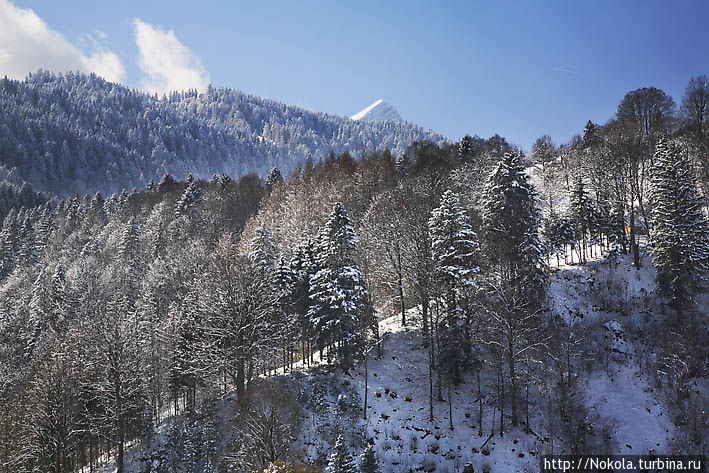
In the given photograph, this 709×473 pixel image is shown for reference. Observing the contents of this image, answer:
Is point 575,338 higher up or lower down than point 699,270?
lower down

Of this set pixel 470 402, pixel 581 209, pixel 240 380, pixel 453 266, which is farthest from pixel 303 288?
pixel 581 209

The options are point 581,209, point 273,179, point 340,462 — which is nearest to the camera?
point 340,462

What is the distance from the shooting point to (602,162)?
42125 millimetres

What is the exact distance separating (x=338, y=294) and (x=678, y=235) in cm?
2584

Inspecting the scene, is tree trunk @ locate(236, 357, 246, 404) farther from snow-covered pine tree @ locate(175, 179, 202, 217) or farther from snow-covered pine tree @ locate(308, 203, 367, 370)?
snow-covered pine tree @ locate(175, 179, 202, 217)

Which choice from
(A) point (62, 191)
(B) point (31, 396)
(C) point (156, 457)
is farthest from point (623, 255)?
(A) point (62, 191)

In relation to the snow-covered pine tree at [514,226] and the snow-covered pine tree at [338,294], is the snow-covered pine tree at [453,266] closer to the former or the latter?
the snow-covered pine tree at [514,226]

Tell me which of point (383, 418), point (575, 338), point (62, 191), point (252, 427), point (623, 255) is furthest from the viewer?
point (62, 191)

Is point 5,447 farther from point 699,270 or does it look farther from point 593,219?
point 593,219

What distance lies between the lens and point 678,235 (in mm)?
26578

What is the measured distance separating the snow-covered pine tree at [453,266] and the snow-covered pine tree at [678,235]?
48.1 ft

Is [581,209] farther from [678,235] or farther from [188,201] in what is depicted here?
[188,201]

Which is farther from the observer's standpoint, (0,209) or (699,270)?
(0,209)

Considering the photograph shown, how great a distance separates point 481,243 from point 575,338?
9.71m
